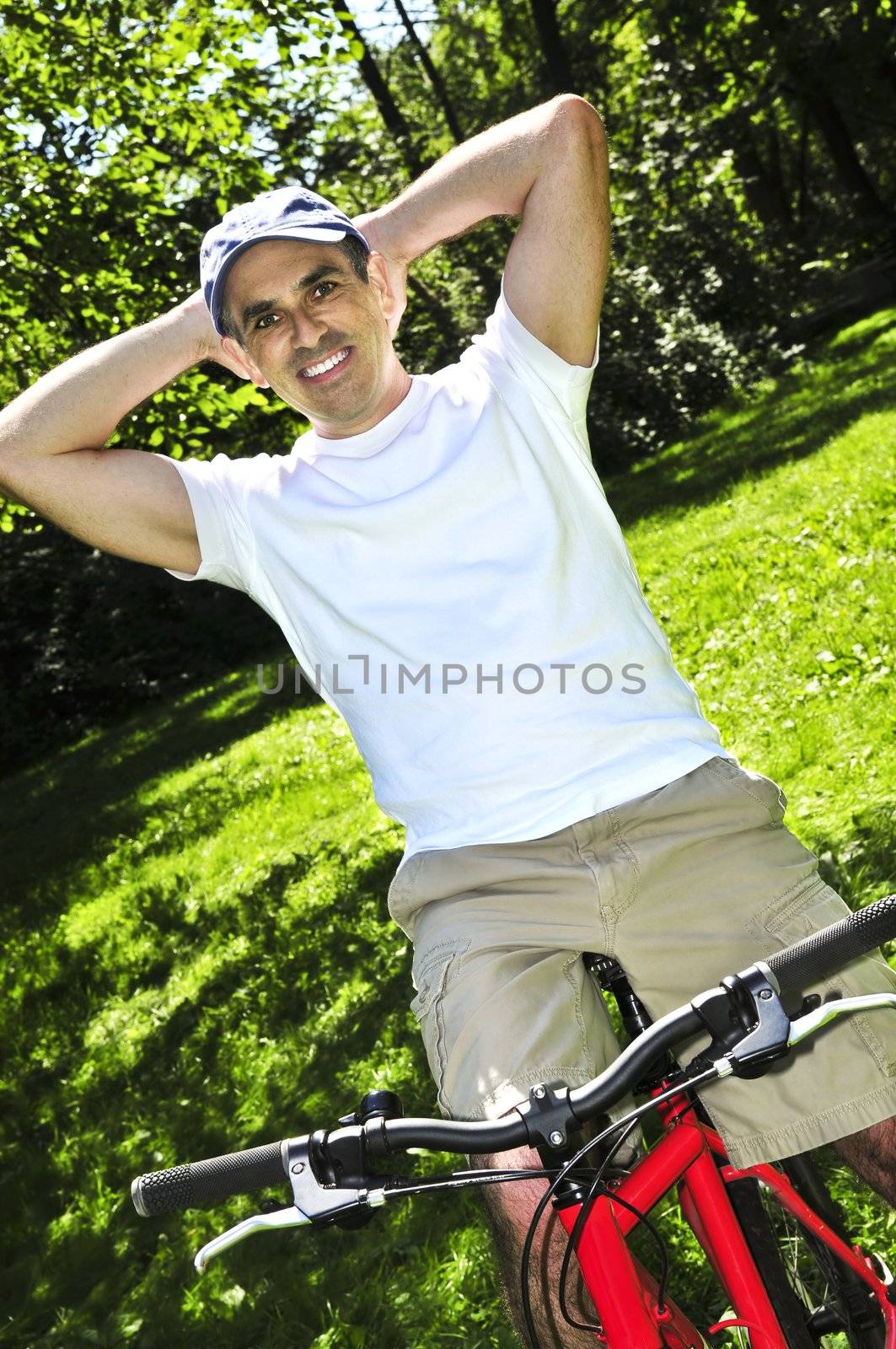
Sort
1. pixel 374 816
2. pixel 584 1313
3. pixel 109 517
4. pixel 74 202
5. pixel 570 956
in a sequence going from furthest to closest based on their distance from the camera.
→ pixel 74 202
pixel 374 816
pixel 109 517
pixel 570 956
pixel 584 1313

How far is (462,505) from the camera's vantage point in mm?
2586

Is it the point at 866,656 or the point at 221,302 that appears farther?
the point at 866,656

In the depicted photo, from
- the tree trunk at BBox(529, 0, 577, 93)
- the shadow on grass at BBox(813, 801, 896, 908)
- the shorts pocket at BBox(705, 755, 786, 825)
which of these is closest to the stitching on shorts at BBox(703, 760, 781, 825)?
the shorts pocket at BBox(705, 755, 786, 825)

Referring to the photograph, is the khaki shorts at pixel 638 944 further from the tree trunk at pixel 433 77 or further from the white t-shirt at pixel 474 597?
the tree trunk at pixel 433 77

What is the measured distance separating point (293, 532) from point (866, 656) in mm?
4487

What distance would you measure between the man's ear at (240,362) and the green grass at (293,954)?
2.40 metres

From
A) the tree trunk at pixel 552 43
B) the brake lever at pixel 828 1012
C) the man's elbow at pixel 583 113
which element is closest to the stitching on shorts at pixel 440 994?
the brake lever at pixel 828 1012

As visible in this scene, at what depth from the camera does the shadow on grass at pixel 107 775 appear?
10.8m

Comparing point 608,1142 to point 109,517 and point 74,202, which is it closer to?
point 109,517

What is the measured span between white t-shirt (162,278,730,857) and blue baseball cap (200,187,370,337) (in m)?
0.35

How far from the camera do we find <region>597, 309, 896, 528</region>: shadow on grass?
12.3 meters

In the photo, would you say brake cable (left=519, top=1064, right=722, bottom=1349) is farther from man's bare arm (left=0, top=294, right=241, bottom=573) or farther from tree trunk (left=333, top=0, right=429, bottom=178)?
tree trunk (left=333, top=0, right=429, bottom=178)

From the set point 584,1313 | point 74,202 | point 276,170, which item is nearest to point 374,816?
point 74,202

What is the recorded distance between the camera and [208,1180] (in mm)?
1653
